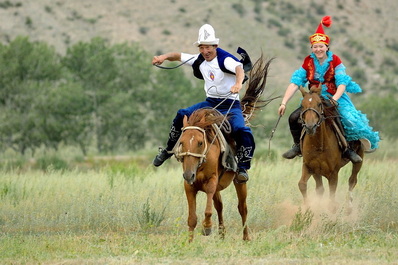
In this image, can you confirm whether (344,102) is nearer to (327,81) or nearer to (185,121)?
(327,81)

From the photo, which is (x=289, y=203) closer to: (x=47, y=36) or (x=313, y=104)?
(x=313, y=104)

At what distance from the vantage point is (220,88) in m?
11.3

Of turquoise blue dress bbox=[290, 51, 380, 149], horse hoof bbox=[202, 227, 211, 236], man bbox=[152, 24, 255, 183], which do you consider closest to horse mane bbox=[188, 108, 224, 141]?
man bbox=[152, 24, 255, 183]

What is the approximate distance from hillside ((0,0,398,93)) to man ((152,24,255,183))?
41033mm

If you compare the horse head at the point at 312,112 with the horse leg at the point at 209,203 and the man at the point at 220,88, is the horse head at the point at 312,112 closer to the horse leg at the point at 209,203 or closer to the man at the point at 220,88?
the man at the point at 220,88

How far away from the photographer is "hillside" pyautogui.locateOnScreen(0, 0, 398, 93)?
180 ft

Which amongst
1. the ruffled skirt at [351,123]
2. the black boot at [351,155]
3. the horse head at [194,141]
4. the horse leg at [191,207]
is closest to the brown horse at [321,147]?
the black boot at [351,155]

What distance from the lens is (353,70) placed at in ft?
188

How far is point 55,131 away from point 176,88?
19.6 feet

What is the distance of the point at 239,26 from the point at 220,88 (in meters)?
49.0

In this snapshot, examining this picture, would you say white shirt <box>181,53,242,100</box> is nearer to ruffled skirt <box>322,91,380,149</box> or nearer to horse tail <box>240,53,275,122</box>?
horse tail <box>240,53,275,122</box>

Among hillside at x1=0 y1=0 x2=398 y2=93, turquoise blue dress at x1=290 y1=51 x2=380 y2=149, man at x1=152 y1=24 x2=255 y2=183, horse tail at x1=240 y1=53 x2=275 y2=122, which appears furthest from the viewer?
hillside at x1=0 y1=0 x2=398 y2=93

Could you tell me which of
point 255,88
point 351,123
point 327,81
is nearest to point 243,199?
point 255,88

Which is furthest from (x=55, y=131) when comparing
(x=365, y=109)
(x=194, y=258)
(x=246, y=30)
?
(x=246, y=30)
